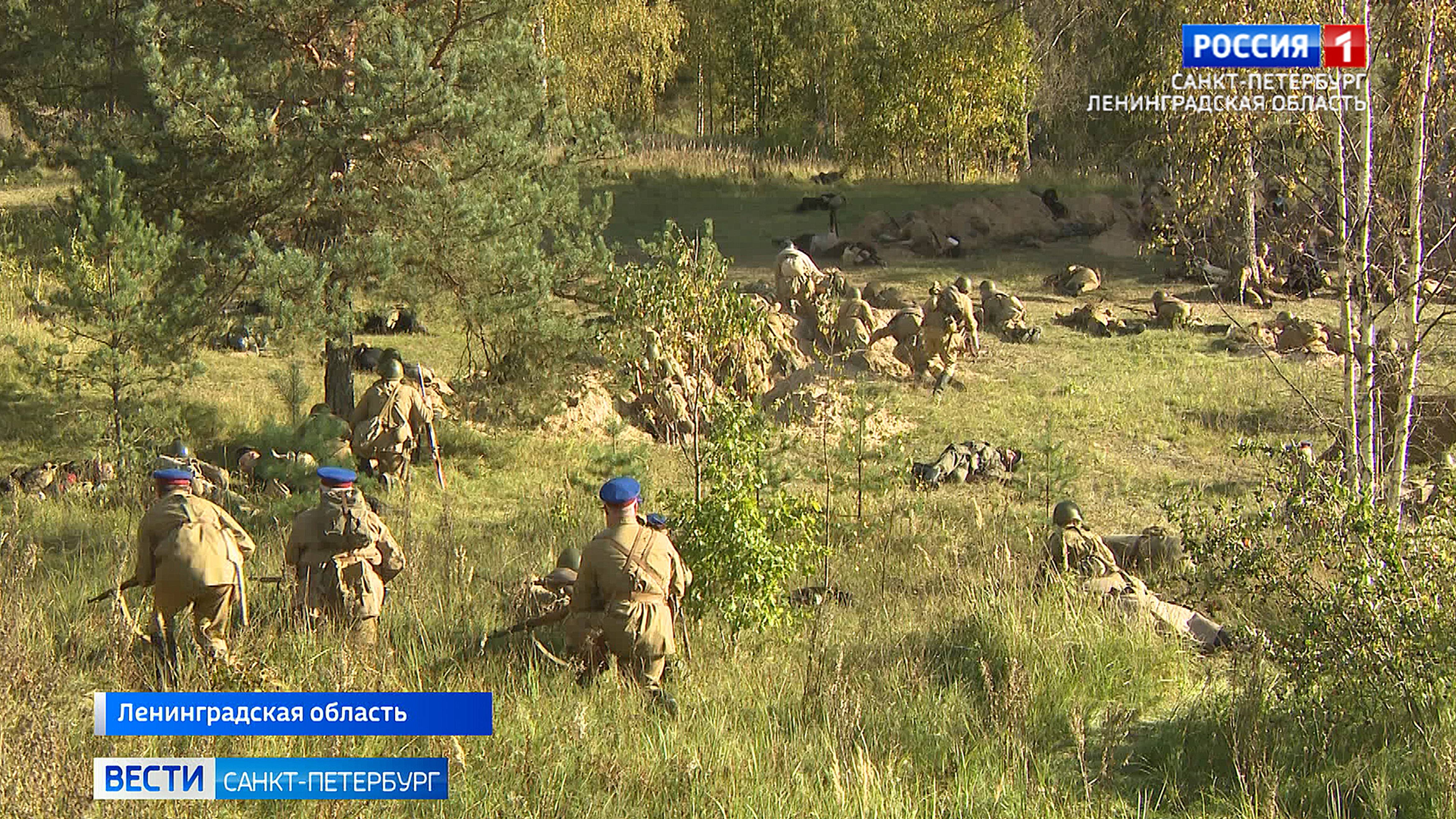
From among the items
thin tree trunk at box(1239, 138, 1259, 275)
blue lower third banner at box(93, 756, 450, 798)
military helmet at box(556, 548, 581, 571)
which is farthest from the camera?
thin tree trunk at box(1239, 138, 1259, 275)

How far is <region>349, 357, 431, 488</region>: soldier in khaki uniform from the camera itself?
12.9 metres

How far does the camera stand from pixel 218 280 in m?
13.3

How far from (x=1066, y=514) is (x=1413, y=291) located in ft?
9.22

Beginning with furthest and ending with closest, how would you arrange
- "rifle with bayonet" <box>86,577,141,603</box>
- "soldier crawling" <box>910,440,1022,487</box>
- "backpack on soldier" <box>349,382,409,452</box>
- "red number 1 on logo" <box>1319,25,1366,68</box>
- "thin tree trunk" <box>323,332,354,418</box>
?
"thin tree trunk" <box>323,332,354,418</box> < "soldier crawling" <box>910,440,1022,487</box> < "backpack on soldier" <box>349,382,409,452</box> < "red number 1 on logo" <box>1319,25,1366,68</box> < "rifle with bayonet" <box>86,577,141,603</box>

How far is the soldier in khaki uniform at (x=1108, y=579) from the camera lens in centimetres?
852

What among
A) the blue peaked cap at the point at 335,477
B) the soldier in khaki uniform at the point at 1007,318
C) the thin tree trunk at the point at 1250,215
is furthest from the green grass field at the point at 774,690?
the soldier in khaki uniform at the point at 1007,318

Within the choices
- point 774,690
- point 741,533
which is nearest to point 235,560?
point 741,533

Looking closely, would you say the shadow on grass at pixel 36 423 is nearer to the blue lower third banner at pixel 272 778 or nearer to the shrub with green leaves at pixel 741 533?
the shrub with green leaves at pixel 741 533

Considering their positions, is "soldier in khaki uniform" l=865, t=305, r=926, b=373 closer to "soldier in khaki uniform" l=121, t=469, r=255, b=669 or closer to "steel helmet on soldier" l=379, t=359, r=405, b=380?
"steel helmet on soldier" l=379, t=359, r=405, b=380

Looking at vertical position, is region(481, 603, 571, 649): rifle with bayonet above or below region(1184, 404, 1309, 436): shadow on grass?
above

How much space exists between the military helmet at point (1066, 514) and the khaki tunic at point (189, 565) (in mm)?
5650

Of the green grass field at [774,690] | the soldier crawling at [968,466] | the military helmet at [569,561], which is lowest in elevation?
the soldier crawling at [968,466]

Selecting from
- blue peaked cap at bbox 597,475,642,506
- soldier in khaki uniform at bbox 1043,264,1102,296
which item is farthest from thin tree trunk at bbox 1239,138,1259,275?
blue peaked cap at bbox 597,475,642,506

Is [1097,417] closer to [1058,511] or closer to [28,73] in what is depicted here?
[1058,511]
